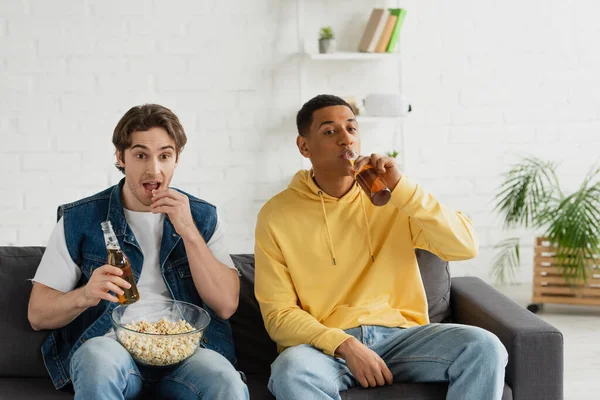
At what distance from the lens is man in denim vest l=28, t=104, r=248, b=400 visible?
2238mm

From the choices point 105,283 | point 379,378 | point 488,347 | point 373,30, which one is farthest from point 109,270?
point 373,30

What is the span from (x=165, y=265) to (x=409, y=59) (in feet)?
9.16

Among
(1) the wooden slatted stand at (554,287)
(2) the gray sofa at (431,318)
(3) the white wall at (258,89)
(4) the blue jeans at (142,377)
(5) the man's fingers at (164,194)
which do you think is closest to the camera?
(4) the blue jeans at (142,377)

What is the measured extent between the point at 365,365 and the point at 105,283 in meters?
0.70

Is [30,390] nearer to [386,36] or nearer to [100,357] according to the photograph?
[100,357]

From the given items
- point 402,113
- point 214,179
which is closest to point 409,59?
point 402,113

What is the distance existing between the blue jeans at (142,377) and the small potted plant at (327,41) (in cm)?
263

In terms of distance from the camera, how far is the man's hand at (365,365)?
2.11 m

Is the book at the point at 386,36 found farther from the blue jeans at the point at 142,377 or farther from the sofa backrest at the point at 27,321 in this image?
the blue jeans at the point at 142,377

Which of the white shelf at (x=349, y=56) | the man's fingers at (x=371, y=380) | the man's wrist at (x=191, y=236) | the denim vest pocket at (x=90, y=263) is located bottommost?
the man's fingers at (x=371, y=380)

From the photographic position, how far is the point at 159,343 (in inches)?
80.7

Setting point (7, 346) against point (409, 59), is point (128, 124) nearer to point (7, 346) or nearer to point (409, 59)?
point (7, 346)

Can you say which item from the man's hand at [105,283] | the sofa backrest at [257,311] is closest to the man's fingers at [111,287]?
the man's hand at [105,283]

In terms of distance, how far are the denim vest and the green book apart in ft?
8.06
